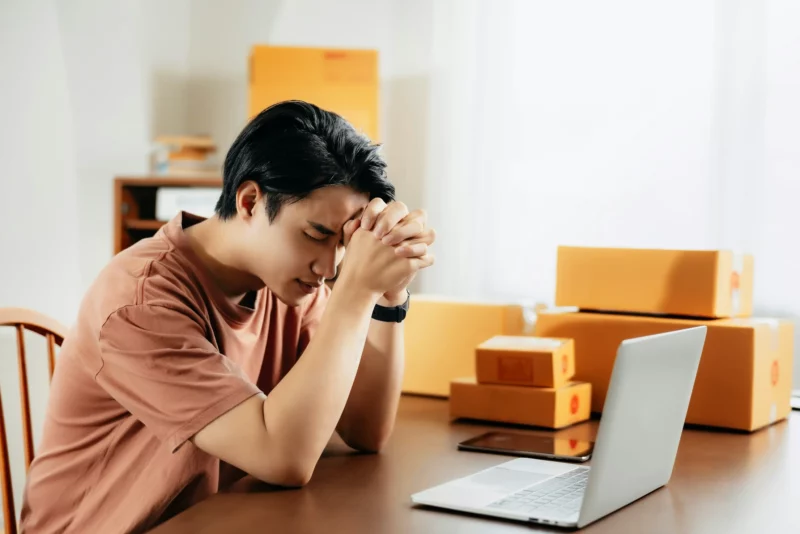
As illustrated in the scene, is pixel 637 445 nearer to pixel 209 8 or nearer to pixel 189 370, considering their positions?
pixel 189 370

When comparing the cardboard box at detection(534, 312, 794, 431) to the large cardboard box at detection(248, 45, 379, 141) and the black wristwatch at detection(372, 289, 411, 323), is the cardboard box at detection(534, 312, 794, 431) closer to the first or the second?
the black wristwatch at detection(372, 289, 411, 323)

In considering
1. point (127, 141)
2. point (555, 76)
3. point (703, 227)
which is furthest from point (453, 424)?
point (127, 141)

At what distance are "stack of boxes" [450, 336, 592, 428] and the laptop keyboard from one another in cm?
40

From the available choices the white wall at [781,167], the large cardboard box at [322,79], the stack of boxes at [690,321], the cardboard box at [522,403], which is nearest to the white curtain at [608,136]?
the white wall at [781,167]

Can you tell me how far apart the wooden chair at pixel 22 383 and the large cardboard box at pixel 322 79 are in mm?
1475

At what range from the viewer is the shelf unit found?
9.07 feet

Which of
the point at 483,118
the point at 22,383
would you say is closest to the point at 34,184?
the point at 22,383

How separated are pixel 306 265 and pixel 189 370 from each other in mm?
244

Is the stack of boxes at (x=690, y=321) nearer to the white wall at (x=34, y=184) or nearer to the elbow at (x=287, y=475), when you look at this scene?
the elbow at (x=287, y=475)

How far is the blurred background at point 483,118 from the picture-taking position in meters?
2.56

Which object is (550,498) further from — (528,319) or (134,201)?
(134,201)

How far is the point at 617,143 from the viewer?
2771 mm

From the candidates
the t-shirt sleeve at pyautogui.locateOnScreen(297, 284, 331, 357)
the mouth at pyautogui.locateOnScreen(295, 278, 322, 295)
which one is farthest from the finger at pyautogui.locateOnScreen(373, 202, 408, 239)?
the t-shirt sleeve at pyautogui.locateOnScreen(297, 284, 331, 357)

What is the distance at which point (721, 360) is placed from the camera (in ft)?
5.16
